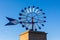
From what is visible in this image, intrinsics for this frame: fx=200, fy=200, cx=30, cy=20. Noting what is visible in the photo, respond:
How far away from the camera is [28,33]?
111 feet

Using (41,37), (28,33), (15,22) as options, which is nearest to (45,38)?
(41,37)

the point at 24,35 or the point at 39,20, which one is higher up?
the point at 39,20

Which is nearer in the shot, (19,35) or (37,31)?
(37,31)

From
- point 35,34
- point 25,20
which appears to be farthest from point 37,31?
point 25,20

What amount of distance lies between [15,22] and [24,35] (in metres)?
2.80

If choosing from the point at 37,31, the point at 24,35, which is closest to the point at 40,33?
the point at 37,31

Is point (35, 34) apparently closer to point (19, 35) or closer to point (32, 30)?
point (32, 30)

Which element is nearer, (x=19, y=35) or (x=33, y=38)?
(x=33, y=38)

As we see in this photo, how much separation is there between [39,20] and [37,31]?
221 cm

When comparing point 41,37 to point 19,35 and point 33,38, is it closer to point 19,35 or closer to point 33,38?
point 33,38

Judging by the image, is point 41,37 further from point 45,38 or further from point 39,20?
point 39,20

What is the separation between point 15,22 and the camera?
34.8 m

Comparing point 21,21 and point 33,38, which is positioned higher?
point 21,21

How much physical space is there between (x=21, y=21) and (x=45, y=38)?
200 inches
